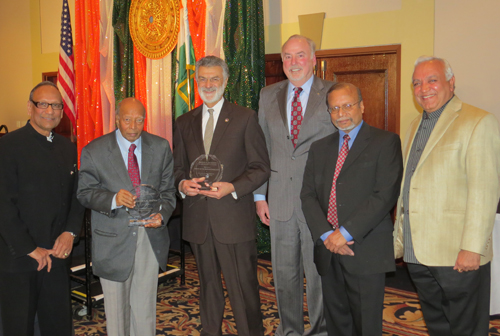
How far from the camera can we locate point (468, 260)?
1945 millimetres

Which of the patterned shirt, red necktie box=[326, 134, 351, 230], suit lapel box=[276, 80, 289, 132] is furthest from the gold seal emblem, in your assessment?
the patterned shirt

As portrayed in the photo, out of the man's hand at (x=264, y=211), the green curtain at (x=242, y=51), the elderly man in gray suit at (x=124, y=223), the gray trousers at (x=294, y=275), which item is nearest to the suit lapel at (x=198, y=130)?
the elderly man in gray suit at (x=124, y=223)

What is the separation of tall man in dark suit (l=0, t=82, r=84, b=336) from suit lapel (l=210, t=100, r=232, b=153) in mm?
869

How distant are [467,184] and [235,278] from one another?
1.42 metres

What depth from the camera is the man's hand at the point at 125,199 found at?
7.09ft

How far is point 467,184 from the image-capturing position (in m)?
1.99

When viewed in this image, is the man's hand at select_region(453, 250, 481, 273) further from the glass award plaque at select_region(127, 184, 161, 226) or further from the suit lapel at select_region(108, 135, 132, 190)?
the suit lapel at select_region(108, 135, 132, 190)

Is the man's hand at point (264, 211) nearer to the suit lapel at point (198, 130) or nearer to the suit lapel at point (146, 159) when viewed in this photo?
the suit lapel at point (198, 130)

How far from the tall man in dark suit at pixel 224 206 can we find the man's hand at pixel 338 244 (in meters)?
0.57

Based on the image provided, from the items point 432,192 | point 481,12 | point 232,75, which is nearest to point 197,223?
point 432,192

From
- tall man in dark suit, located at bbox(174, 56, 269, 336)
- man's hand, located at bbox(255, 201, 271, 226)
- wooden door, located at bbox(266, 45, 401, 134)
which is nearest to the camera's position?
tall man in dark suit, located at bbox(174, 56, 269, 336)

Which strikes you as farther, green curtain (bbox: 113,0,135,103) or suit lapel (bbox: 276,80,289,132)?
green curtain (bbox: 113,0,135,103)

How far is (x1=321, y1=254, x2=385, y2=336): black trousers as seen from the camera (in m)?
2.07

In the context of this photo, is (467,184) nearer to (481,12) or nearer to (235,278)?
(235,278)
